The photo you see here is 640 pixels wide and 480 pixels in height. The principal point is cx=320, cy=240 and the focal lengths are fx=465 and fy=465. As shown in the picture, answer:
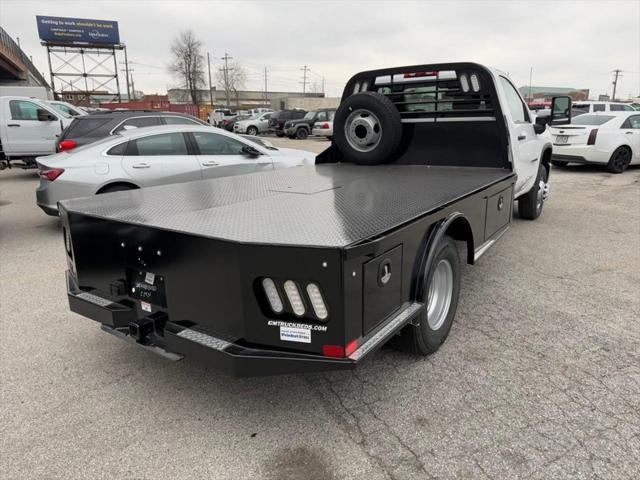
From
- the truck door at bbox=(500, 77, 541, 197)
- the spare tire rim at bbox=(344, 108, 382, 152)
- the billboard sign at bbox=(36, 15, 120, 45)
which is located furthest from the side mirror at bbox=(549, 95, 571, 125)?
the billboard sign at bbox=(36, 15, 120, 45)

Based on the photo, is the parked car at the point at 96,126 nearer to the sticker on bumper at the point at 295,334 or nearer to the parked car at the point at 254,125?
the sticker on bumper at the point at 295,334

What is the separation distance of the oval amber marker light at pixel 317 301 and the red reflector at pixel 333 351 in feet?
0.46

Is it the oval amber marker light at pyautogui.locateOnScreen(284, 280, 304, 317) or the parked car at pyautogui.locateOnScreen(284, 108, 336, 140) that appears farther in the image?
the parked car at pyautogui.locateOnScreen(284, 108, 336, 140)

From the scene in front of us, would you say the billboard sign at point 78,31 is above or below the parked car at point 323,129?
above

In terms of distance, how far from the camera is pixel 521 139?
5285 mm

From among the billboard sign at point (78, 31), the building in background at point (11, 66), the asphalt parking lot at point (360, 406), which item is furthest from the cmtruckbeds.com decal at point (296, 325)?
the billboard sign at point (78, 31)

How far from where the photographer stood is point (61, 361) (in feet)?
10.9

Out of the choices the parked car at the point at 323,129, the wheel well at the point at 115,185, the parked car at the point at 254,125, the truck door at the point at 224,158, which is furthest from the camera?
the parked car at the point at 254,125

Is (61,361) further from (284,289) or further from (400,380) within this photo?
(400,380)

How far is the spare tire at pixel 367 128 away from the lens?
5105 mm

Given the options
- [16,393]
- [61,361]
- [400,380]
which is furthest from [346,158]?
[16,393]

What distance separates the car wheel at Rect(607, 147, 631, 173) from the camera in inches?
473

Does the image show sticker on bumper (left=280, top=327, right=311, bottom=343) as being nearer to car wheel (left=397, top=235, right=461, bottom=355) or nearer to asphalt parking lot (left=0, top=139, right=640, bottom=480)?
asphalt parking lot (left=0, top=139, right=640, bottom=480)

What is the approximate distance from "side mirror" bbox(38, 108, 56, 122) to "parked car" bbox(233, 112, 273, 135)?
1804 centimetres
